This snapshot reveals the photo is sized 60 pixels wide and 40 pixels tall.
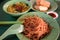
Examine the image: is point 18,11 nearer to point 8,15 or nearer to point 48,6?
point 8,15

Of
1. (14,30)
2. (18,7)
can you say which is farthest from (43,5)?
(14,30)

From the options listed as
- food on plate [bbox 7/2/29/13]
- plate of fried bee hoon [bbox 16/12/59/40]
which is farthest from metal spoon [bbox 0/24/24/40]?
food on plate [bbox 7/2/29/13]

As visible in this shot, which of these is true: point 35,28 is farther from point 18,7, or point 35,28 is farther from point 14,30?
point 18,7

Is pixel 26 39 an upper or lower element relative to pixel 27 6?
lower

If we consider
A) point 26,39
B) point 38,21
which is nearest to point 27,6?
point 38,21

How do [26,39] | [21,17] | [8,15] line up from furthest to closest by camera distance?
1. [8,15]
2. [21,17]
3. [26,39]

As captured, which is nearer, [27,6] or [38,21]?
[38,21]

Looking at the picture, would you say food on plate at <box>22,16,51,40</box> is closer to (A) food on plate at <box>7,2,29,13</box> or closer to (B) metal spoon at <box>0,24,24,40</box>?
(B) metal spoon at <box>0,24,24,40</box>

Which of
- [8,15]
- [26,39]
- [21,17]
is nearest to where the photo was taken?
[26,39]
